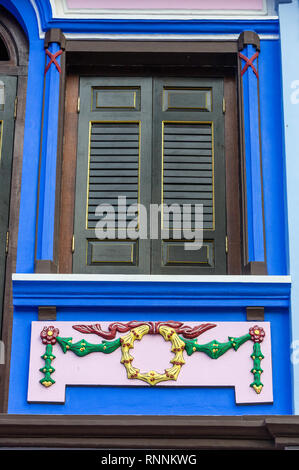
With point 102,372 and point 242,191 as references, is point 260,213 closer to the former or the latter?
point 242,191

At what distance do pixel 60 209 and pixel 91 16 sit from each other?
1.54 meters

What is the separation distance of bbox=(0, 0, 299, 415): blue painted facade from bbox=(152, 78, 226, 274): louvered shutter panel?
320mm

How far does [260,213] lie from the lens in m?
6.02

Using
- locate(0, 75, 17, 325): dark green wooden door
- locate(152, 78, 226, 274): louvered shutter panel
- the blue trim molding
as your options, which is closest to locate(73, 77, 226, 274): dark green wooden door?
locate(152, 78, 226, 274): louvered shutter panel

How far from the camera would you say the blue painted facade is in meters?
5.59

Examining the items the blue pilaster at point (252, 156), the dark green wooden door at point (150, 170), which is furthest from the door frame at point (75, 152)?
the blue pilaster at point (252, 156)

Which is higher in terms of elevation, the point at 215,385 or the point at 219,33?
the point at 219,33

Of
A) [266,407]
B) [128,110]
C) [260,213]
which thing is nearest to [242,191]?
[260,213]

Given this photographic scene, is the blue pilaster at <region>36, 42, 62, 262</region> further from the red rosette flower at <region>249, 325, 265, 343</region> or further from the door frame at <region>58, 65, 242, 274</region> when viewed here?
the red rosette flower at <region>249, 325, 265, 343</region>

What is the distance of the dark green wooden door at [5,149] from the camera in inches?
241

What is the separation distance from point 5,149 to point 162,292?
5.51 ft

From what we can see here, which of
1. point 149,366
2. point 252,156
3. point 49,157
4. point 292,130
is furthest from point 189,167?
point 149,366

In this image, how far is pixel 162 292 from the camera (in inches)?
226

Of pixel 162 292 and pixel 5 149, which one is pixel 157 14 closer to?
pixel 5 149
